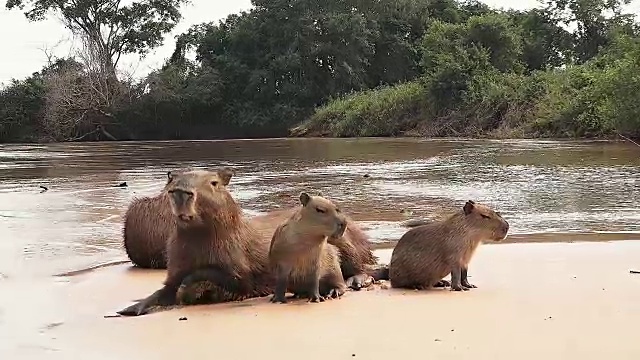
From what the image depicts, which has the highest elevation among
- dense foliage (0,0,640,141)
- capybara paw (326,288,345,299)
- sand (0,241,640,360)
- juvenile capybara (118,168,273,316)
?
dense foliage (0,0,640,141)

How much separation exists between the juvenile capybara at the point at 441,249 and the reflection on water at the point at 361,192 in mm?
1891

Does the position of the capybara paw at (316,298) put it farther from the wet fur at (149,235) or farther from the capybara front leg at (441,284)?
the wet fur at (149,235)

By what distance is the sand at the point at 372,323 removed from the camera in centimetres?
294

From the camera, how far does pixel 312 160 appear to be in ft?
55.0

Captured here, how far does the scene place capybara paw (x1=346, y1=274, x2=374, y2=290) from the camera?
4.63 metres

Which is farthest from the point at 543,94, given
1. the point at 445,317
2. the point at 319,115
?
the point at 445,317

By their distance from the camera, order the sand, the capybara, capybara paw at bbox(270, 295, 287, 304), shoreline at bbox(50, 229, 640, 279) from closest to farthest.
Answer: the sand
capybara paw at bbox(270, 295, 287, 304)
the capybara
shoreline at bbox(50, 229, 640, 279)

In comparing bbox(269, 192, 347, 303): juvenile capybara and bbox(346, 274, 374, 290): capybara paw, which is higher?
bbox(269, 192, 347, 303): juvenile capybara

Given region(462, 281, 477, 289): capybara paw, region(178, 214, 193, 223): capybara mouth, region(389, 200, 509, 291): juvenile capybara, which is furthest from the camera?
region(389, 200, 509, 291): juvenile capybara

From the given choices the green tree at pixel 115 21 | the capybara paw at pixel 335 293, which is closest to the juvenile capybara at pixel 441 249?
the capybara paw at pixel 335 293

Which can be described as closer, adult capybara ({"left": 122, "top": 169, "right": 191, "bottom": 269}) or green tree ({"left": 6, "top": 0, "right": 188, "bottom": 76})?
adult capybara ({"left": 122, "top": 169, "right": 191, "bottom": 269})

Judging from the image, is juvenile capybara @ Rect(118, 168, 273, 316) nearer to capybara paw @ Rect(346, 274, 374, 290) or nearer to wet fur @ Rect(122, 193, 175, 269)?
capybara paw @ Rect(346, 274, 374, 290)

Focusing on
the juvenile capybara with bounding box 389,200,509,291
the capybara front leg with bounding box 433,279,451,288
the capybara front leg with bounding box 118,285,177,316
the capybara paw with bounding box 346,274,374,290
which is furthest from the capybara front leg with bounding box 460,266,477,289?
the capybara front leg with bounding box 118,285,177,316

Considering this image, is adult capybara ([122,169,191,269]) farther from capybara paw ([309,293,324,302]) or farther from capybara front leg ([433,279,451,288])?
capybara front leg ([433,279,451,288])
